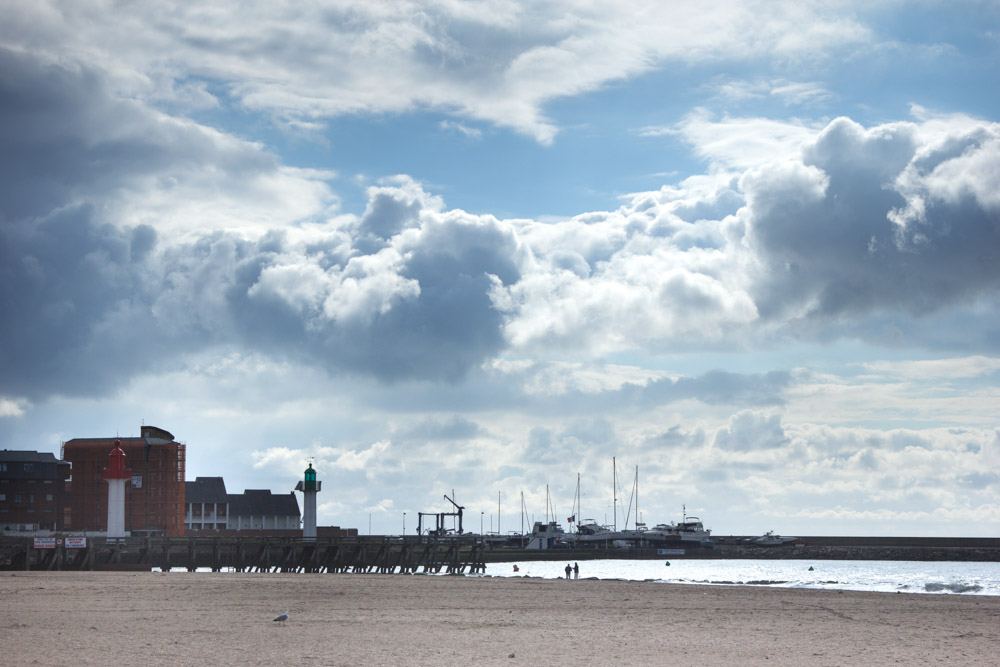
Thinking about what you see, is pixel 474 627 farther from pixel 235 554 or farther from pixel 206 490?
pixel 206 490

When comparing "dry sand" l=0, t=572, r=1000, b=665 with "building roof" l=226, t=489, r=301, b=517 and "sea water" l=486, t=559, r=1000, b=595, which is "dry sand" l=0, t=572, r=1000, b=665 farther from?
"building roof" l=226, t=489, r=301, b=517

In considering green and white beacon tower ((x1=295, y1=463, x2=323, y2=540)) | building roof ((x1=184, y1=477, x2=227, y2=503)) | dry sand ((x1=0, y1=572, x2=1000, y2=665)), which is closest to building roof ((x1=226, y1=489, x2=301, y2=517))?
building roof ((x1=184, y1=477, x2=227, y2=503))

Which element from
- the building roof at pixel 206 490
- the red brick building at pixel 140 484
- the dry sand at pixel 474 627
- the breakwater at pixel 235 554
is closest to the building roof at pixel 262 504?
the building roof at pixel 206 490

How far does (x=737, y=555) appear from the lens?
624 feet

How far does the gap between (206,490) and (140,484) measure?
31014 millimetres

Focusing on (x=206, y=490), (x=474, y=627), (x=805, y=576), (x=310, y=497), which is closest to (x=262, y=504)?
(x=206, y=490)

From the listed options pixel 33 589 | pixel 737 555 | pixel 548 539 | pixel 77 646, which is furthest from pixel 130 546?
pixel 737 555

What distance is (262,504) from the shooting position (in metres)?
162

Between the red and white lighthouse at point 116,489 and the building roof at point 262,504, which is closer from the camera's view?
the red and white lighthouse at point 116,489

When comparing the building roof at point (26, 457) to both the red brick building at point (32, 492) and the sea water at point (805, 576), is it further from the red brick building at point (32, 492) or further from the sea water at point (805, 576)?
the sea water at point (805, 576)

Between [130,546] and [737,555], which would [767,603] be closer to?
[130,546]

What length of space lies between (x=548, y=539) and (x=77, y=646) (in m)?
150

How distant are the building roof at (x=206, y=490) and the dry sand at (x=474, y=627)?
360 ft

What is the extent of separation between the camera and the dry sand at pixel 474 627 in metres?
25.5
